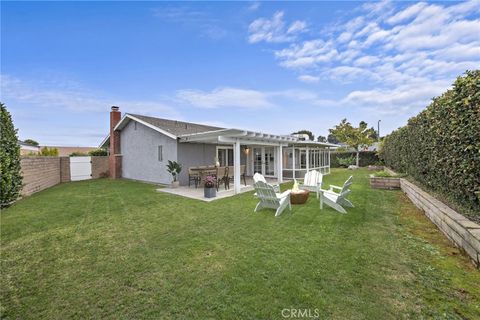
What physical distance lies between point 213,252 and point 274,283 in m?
1.41

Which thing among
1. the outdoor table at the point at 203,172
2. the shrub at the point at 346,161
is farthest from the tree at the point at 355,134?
the outdoor table at the point at 203,172

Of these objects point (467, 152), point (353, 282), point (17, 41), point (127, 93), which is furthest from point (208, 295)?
point (127, 93)

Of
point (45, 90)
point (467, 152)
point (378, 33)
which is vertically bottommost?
point (467, 152)

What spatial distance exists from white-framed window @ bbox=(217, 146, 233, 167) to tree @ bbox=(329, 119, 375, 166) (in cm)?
1764

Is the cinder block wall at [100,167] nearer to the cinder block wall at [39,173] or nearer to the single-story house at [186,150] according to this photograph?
the single-story house at [186,150]

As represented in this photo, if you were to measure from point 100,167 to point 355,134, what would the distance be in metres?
26.5

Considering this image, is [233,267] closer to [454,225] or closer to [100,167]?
[454,225]

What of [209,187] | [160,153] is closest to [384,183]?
[209,187]

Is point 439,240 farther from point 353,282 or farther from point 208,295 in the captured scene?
point 208,295

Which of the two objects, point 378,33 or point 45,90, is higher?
point 378,33

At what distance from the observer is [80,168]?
631 inches

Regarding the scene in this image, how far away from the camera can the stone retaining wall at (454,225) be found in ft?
11.6

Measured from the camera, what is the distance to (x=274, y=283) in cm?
306

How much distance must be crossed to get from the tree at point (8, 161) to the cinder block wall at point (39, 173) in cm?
328
